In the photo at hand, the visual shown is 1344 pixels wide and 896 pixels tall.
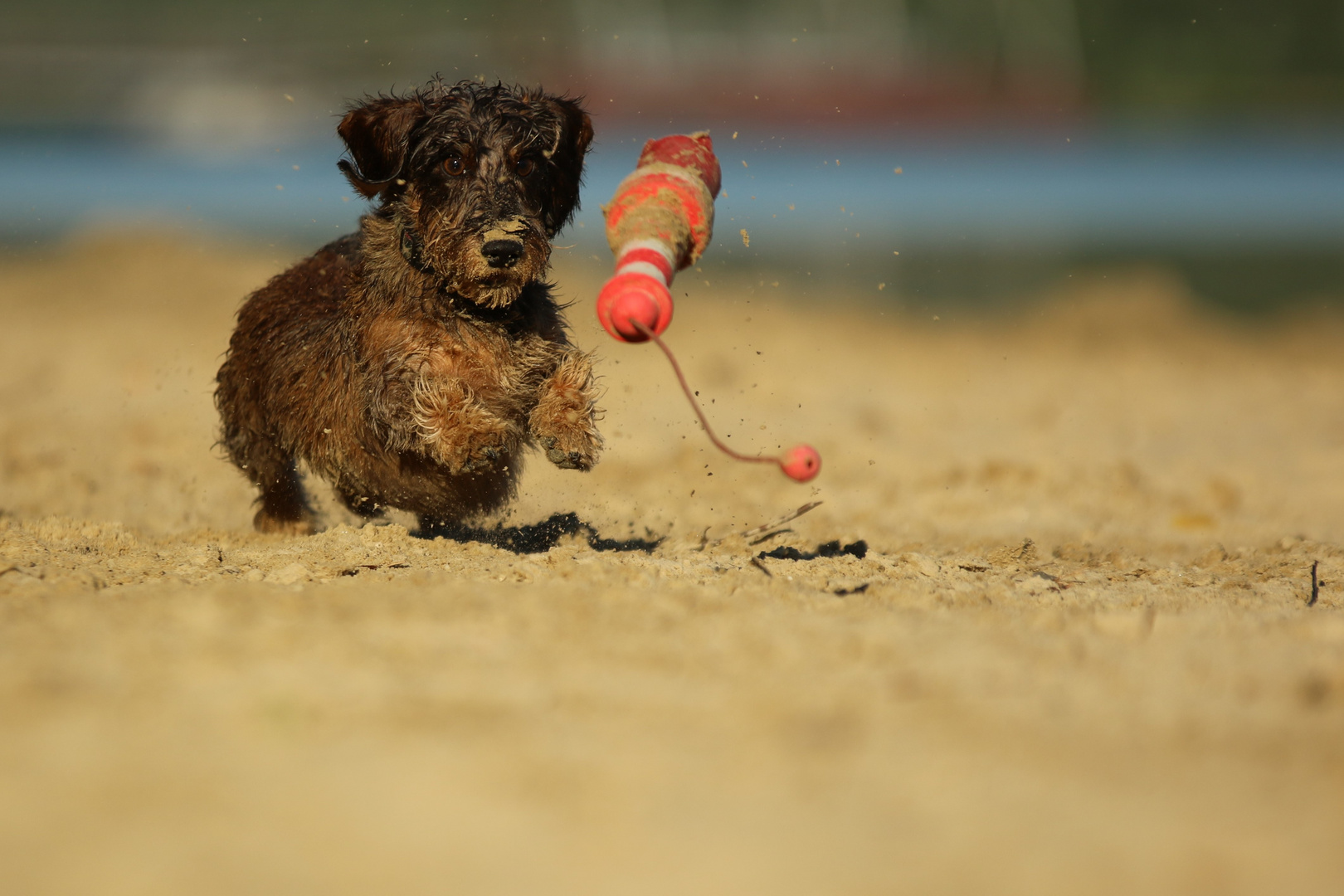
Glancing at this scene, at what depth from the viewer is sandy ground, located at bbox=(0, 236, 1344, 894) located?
2092 millimetres

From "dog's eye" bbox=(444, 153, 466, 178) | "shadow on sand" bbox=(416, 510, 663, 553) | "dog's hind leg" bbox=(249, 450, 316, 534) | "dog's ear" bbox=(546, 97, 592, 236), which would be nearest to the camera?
"dog's eye" bbox=(444, 153, 466, 178)

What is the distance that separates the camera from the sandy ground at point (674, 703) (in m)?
2.09

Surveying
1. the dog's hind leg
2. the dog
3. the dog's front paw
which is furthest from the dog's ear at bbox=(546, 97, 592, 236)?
the dog's hind leg

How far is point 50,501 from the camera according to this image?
6301 millimetres

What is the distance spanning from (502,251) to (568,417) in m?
0.67

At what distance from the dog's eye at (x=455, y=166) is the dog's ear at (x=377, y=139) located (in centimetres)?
21

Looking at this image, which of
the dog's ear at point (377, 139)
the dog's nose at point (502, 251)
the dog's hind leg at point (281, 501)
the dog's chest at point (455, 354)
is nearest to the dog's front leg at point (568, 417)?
the dog's chest at point (455, 354)

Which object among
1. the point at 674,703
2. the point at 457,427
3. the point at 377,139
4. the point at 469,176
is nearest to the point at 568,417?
the point at 457,427

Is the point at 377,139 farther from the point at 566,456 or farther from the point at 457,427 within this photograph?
the point at 566,456

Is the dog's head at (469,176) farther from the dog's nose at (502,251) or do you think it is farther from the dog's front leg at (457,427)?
the dog's front leg at (457,427)

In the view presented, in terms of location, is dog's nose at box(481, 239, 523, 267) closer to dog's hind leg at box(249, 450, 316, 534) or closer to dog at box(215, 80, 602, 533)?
dog at box(215, 80, 602, 533)

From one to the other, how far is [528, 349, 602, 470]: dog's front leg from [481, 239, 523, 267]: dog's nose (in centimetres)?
51

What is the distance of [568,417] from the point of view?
→ 4523mm

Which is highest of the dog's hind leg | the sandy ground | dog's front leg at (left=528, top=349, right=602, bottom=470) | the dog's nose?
the dog's nose
